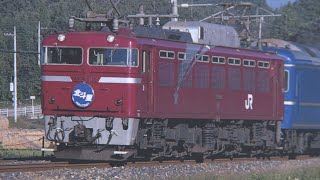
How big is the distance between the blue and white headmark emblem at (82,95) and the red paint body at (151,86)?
0.12 meters

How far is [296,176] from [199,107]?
5.92m

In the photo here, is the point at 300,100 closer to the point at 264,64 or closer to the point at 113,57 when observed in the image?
the point at 264,64

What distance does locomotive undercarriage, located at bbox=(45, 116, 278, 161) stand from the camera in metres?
24.5

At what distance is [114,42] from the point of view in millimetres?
24828

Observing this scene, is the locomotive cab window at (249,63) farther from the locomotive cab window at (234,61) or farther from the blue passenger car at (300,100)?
the blue passenger car at (300,100)

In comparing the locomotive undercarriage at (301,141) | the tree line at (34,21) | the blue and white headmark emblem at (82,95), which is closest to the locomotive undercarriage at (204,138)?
the locomotive undercarriage at (301,141)

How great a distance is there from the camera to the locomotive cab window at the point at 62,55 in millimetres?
25312

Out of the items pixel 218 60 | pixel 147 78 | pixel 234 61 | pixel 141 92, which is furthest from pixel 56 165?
pixel 234 61

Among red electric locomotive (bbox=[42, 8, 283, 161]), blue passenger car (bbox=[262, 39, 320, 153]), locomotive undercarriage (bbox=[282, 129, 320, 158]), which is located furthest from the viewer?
blue passenger car (bbox=[262, 39, 320, 153])

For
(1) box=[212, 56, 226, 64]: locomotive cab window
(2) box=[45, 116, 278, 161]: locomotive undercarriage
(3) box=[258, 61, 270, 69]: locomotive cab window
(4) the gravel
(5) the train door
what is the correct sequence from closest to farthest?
(4) the gravel < (2) box=[45, 116, 278, 161]: locomotive undercarriage < (5) the train door < (1) box=[212, 56, 226, 64]: locomotive cab window < (3) box=[258, 61, 270, 69]: locomotive cab window

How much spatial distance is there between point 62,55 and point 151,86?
2.89 metres

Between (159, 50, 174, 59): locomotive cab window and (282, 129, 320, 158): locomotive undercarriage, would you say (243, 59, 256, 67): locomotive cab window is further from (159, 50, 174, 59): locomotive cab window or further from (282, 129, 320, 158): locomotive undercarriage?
(159, 50, 174, 59): locomotive cab window

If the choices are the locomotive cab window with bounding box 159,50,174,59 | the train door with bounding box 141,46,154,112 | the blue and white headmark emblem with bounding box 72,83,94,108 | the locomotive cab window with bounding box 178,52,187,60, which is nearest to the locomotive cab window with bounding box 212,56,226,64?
the locomotive cab window with bounding box 178,52,187,60

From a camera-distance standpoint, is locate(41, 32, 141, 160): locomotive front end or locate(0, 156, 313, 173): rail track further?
locate(41, 32, 141, 160): locomotive front end
